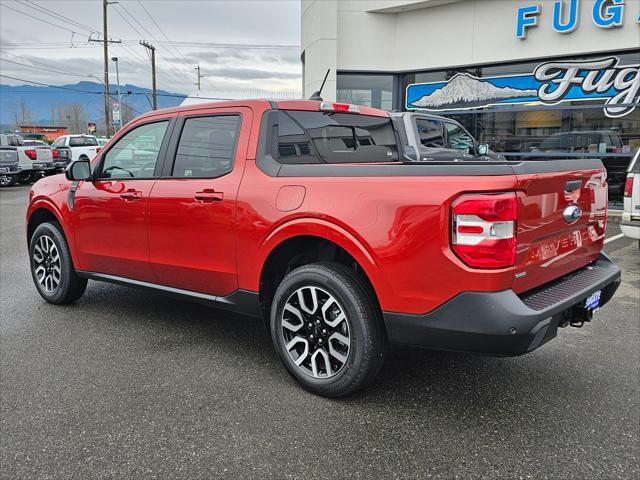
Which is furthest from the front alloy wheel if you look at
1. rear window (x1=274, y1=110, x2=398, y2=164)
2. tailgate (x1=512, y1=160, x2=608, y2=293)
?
tailgate (x1=512, y1=160, x2=608, y2=293)

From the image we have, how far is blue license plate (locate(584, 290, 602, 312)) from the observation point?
315 cm

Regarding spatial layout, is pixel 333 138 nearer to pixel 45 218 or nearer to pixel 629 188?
pixel 45 218

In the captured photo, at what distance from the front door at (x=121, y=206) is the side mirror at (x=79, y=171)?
8 centimetres

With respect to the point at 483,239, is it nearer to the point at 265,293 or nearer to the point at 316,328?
the point at 316,328

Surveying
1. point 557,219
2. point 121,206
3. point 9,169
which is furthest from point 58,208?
point 9,169

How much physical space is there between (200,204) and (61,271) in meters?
2.13

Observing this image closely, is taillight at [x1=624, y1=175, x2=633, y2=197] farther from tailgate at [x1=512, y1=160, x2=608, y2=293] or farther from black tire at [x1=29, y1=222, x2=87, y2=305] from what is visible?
black tire at [x1=29, y1=222, x2=87, y2=305]

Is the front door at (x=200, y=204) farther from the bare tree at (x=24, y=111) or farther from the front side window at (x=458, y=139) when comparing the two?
the bare tree at (x=24, y=111)

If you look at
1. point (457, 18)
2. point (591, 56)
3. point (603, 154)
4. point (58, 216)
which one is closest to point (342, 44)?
point (457, 18)

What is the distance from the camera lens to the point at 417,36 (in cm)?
1566

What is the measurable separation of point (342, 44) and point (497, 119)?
4.99 m

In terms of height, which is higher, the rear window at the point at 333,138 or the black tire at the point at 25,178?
the rear window at the point at 333,138

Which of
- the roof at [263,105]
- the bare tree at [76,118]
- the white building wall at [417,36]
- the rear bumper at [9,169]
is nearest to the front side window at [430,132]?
the roof at [263,105]

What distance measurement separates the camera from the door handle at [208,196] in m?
3.71
